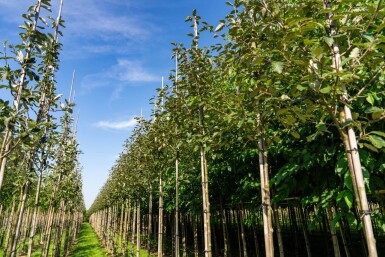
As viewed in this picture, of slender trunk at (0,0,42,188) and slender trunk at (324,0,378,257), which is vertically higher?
slender trunk at (0,0,42,188)

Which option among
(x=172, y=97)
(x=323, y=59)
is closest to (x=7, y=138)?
(x=172, y=97)

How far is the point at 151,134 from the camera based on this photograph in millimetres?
9078

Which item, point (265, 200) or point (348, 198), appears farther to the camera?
point (265, 200)

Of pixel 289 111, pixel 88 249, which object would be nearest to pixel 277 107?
pixel 289 111

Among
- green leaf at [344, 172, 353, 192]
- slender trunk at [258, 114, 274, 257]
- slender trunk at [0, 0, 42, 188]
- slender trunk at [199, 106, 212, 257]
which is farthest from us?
slender trunk at [199, 106, 212, 257]

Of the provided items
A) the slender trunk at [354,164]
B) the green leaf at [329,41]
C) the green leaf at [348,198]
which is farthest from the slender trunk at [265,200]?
the green leaf at [329,41]

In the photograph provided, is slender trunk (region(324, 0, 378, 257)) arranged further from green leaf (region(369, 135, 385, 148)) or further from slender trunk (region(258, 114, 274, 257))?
slender trunk (region(258, 114, 274, 257))

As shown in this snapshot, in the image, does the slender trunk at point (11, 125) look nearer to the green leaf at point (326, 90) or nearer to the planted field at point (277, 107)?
the planted field at point (277, 107)

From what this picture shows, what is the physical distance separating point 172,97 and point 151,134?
3.68 m

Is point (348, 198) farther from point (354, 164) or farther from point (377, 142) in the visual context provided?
point (377, 142)


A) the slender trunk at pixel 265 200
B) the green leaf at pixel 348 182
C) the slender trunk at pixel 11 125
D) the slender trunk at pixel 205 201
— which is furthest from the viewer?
the slender trunk at pixel 205 201

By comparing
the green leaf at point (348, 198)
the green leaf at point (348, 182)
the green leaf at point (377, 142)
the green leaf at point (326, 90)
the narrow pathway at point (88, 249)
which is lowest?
the narrow pathway at point (88, 249)

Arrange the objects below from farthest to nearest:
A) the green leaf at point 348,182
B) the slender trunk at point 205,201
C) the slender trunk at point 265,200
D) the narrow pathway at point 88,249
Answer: the narrow pathway at point 88,249 < the slender trunk at point 205,201 < the slender trunk at point 265,200 < the green leaf at point 348,182


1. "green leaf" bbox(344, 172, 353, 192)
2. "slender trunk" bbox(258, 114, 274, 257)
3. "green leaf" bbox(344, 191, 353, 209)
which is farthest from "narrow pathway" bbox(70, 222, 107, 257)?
"green leaf" bbox(344, 172, 353, 192)
